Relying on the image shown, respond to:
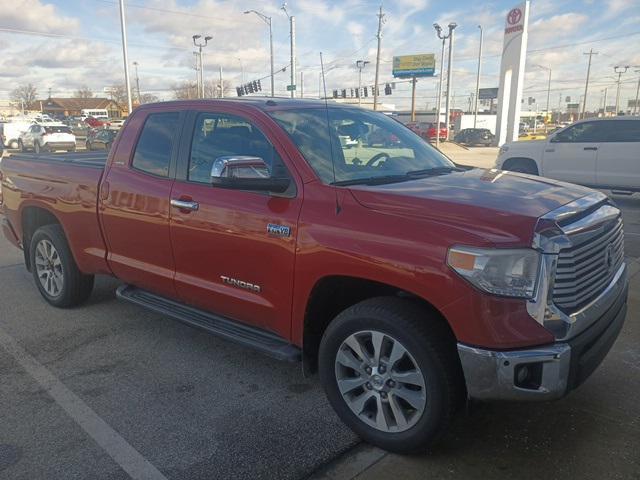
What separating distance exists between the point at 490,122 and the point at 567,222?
74.2 m

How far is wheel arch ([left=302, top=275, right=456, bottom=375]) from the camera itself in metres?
3.01

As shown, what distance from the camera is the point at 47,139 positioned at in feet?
98.3

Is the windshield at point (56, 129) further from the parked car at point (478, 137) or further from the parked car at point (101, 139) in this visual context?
the parked car at point (478, 137)

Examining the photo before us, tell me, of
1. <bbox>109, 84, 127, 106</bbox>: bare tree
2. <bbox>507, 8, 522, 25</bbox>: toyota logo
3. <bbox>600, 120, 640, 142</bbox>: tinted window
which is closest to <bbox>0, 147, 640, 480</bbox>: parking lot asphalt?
<bbox>600, 120, 640, 142</bbox>: tinted window

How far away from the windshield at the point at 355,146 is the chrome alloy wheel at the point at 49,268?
2828 mm

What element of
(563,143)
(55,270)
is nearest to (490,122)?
(563,143)

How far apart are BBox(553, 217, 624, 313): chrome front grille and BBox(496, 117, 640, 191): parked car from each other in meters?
8.79

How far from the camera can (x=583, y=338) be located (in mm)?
2641

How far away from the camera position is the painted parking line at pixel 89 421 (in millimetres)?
2820

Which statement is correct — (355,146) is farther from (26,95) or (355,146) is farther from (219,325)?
(26,95)

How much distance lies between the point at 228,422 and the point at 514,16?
130ft

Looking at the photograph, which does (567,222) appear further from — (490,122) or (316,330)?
(490,122)

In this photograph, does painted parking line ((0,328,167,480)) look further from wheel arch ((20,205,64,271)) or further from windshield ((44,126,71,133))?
windshield ((44,126,71,133))

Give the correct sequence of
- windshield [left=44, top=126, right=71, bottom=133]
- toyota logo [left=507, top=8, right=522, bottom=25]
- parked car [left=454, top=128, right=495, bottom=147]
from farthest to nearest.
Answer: parked car [left=454, top=128, right=495, bottom=147] → toyota logo [left=507, top=8, right=522, bottom=25] → windshield [left=44, top=126, right=71, bottom=133]
